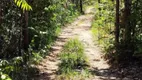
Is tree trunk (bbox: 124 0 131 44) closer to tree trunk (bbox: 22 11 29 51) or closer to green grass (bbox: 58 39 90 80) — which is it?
green grass (bbox: 58 39 90 80)

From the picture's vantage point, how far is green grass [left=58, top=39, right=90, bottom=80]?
9734 mm

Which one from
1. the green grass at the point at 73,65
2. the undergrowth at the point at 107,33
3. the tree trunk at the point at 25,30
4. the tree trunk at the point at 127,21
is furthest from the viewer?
the undergrowth at the point at 107,33

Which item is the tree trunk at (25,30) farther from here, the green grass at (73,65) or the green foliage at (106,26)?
the green foliage at (106,26)

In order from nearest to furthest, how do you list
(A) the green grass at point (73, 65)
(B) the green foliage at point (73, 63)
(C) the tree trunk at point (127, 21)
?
(A) the green grass at point (73, 65) → (B) the green foliage at point (73, 63) → (C) the tree trunk at point (127, 21)

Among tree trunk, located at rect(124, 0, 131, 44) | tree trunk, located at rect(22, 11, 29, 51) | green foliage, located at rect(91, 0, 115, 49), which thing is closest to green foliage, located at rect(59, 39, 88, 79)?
tree trunk, located at rect(22, 11, 29, 51)

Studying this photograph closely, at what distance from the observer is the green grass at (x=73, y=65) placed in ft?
31.9

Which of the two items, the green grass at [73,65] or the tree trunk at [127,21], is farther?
the tree trunk at [127,21]

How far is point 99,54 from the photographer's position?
14.4 meters

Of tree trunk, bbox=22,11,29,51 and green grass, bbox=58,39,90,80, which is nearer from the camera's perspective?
green grass, bbox=58,39,90,80

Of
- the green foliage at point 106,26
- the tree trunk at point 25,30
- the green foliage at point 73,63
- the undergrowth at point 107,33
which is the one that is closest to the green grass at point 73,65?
the green foliage at point 73,63

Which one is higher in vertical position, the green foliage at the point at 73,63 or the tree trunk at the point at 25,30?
the tree trunk at the point at 25,30

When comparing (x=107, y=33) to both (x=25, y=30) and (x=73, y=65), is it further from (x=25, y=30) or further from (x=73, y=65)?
(x=25, y=30)

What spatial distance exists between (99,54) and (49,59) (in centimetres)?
280

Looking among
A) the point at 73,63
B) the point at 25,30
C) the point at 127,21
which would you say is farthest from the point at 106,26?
the point at 25,30
